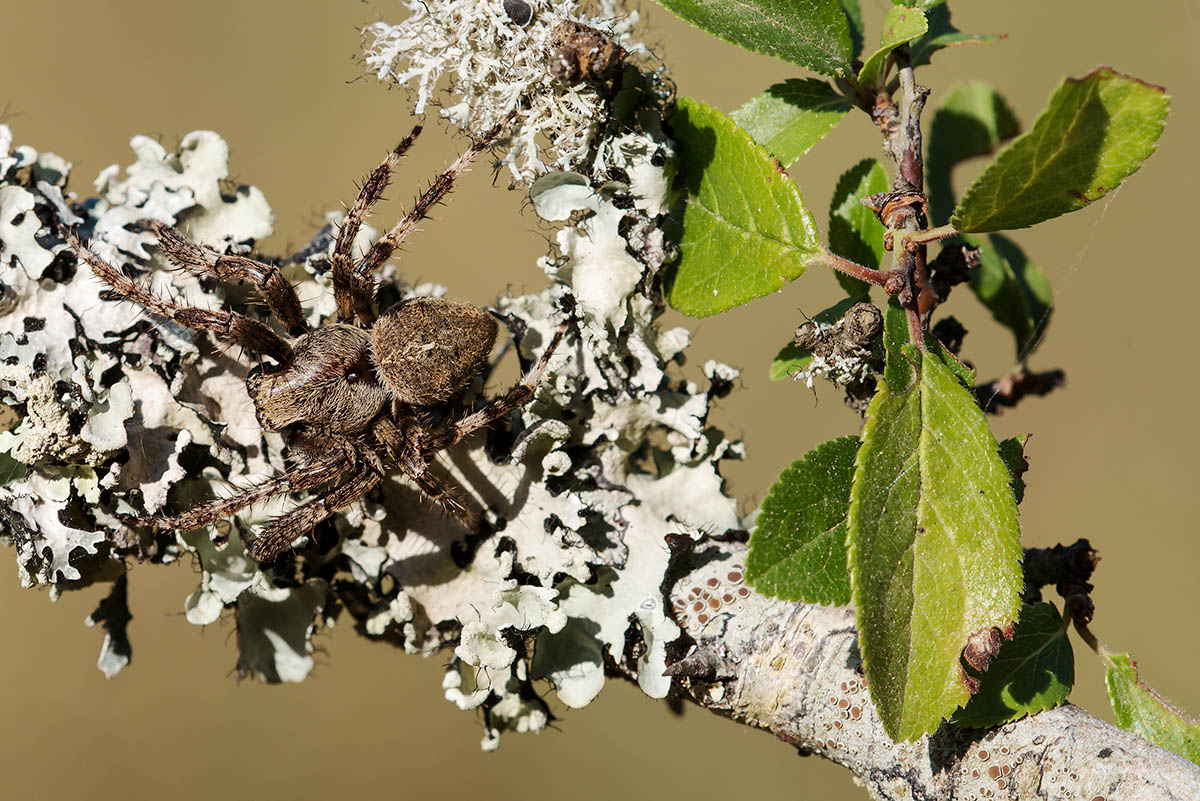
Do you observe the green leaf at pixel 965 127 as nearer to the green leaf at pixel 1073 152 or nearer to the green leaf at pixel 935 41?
the green leaf at pixel 935 41

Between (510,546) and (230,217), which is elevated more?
(230,217)

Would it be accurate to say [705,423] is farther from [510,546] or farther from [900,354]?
[900,354]

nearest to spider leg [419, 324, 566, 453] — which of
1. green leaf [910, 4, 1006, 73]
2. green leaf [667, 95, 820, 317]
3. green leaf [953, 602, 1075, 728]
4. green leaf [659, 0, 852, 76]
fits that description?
green leaf [667, 95, 820, 317]

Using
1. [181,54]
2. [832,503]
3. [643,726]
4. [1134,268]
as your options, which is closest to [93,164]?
[181,54]

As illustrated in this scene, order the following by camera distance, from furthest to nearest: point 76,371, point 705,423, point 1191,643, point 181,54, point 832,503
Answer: point 181,54 < point 1191,643 < point 705,423 < point 76,371 < point 832,503

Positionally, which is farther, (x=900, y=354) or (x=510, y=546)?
(x=510, y=546)

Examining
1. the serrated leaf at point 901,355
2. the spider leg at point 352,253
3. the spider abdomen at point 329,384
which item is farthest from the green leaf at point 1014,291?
the spider abdomen at point 329,384

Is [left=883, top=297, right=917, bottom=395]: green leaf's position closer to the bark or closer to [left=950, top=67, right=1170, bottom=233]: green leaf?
[left=950, top=67, right=1170, bottom=233]: green leaf
